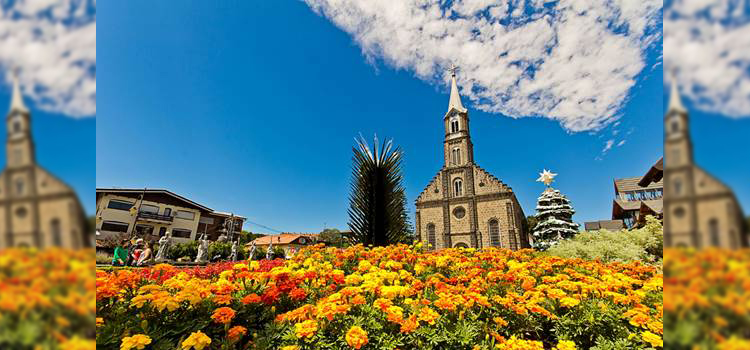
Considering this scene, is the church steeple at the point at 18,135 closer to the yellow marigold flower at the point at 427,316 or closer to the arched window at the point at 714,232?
the arched window at the point at 714,232

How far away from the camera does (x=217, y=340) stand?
2043 millimetres

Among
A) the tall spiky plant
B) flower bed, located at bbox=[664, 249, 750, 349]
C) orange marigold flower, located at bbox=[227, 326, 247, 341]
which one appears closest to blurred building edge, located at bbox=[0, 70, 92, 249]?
flower bed, located at bbox=[664, 249, 750, 349]

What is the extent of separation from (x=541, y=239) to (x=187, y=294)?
77.1 ft

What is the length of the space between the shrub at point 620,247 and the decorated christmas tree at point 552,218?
9.55m

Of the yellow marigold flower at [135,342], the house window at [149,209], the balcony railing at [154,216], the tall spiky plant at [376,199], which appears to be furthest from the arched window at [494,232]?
the house window at [149,209]

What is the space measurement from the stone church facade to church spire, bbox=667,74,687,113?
26.1 metres

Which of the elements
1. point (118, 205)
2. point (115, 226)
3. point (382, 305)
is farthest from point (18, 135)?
point (115, 226)

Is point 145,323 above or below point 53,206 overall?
below

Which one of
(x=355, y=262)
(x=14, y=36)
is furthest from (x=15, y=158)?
(x=355, y=262)

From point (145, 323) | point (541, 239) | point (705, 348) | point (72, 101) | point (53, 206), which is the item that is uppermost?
point (72, 101)

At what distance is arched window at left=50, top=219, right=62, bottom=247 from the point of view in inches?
16.5

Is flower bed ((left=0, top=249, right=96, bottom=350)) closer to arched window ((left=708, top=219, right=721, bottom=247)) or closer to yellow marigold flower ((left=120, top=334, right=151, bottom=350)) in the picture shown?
arched window ((left=708, top=219, right=721, bottom=247))

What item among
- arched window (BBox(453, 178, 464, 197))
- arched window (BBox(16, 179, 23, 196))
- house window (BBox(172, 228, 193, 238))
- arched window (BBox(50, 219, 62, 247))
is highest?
arched window (BBox(453, 178, 464, 197))

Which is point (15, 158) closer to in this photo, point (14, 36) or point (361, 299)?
point (14, 36)
